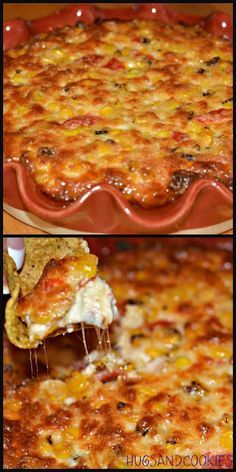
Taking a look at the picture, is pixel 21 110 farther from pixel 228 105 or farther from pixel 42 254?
pixel 228 105

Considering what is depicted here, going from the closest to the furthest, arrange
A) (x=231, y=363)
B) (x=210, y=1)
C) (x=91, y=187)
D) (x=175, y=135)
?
(x=91, y=187) < (x=175, y=135) < (x=231, y=363) < (x=210, y=1)

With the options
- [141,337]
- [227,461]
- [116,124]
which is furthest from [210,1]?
[227,461]

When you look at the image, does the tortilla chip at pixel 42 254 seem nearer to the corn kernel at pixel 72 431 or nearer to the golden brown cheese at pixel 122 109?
the golden brown cheese at pixel 122 109

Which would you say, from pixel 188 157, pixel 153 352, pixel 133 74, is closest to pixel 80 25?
pixel 133 74

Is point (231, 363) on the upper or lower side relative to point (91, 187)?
lower

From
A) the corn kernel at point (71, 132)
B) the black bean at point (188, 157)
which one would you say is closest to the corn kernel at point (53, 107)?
the corn kernel at point (71, 132)

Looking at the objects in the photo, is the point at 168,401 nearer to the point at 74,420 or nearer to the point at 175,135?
the point at 74,420

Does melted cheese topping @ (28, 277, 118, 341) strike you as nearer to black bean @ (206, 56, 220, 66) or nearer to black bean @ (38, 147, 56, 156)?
black bean @ (38, 147, 56, 156)
